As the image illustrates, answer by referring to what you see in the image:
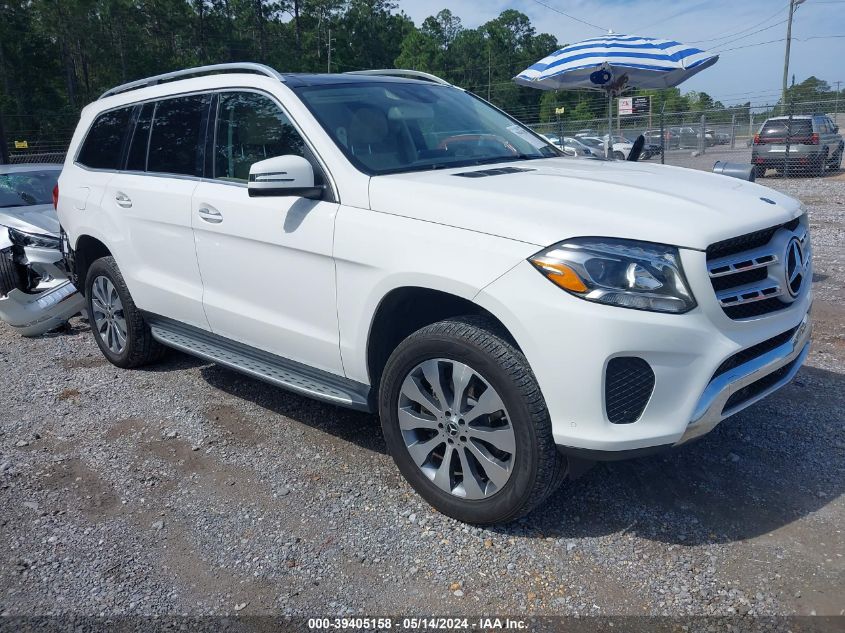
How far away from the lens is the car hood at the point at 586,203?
8.70 feet

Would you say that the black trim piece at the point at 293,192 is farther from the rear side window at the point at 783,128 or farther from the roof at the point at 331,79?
the rear side window at the point at 783,128

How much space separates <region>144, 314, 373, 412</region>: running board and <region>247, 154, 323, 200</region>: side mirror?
89 cm

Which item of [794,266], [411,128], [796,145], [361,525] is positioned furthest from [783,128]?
[361,525]

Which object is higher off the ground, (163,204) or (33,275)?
(163,204)

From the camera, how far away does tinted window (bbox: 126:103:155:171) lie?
468 centimetres

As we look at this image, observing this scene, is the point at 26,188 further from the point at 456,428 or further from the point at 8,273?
the point at 456,428

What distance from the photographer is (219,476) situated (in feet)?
12.2

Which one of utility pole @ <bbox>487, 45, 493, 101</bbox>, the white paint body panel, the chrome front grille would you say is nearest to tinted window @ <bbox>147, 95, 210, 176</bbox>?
the white paint body panel

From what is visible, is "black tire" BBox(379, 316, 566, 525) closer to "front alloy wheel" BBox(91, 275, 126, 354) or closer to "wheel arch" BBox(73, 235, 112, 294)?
"front alloy wheel" BBox(91, 275, 126, 354)

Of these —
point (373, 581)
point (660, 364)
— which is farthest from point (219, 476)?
point (660, 364)

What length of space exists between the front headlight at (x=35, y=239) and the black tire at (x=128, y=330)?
174 cm

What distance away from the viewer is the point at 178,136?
173 inches

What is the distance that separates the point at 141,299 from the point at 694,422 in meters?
3.51

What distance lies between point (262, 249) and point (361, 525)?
1.43 m
